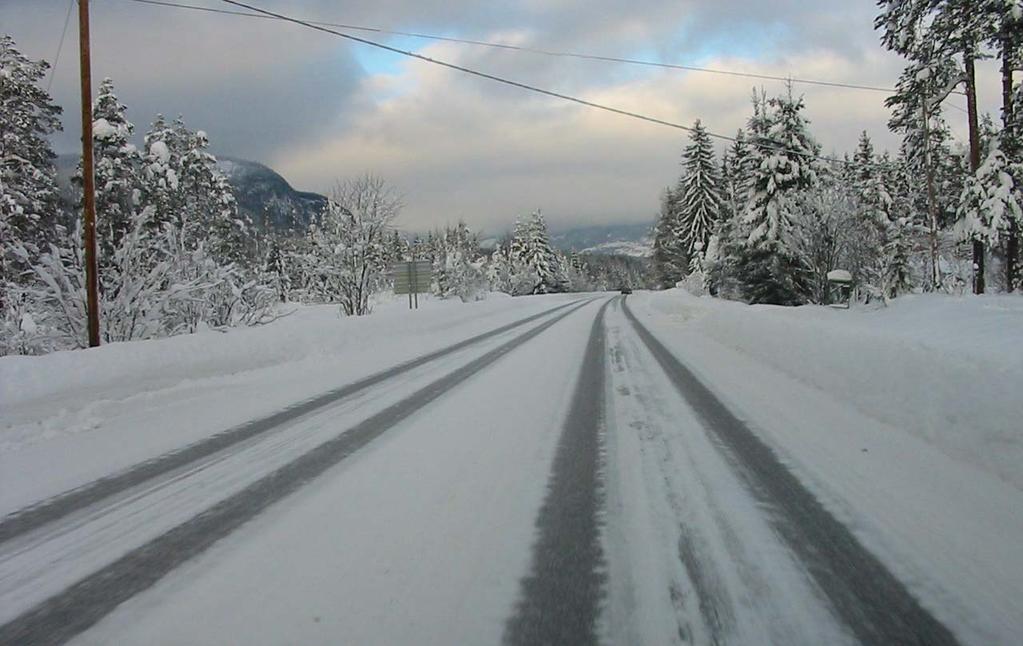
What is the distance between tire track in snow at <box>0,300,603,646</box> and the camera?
2.31 meters

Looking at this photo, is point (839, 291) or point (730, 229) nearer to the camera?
point (839, 291)

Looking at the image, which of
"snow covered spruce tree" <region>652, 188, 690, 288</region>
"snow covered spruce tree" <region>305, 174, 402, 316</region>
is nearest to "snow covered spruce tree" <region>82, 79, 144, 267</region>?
"snow covered spruce tree" <region>305, 174, 402, 316</region>

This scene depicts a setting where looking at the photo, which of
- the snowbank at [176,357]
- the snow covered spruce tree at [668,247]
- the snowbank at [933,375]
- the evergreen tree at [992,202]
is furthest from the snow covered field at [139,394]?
the snow covered spruce tree at [668,247]

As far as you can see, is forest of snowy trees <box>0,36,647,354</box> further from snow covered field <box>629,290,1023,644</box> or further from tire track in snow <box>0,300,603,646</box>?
snow covered field <box>629,290,1023,644</box>

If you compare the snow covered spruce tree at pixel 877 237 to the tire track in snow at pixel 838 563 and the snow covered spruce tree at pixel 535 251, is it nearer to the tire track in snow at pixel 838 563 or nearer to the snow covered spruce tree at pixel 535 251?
the tire track in snow at pixel 838 563

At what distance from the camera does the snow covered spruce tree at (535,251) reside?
69938 millimetres

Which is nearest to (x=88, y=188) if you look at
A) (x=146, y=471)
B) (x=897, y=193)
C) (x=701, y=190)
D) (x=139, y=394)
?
(x=139, y=394)

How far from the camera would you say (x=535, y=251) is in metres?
70.4

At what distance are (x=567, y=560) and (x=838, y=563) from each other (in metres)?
1.32

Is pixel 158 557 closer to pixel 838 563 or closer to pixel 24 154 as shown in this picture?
pixel 838 563

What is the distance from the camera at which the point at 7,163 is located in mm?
21969

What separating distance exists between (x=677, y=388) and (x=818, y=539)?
4421mm

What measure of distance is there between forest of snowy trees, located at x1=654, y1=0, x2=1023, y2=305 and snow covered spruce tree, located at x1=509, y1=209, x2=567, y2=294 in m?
23.8

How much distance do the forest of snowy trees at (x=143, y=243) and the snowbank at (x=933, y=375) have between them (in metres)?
11.3
